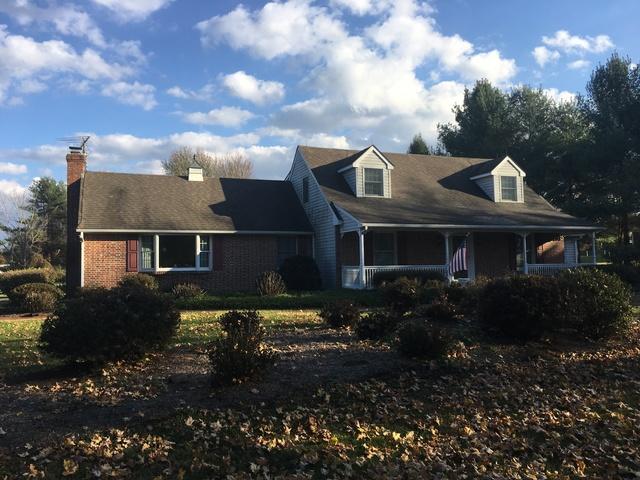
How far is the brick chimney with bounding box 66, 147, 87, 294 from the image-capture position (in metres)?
Result: 21.7

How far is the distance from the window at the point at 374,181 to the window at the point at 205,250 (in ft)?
22.0

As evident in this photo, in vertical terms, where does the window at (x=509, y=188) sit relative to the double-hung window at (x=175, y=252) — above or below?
above

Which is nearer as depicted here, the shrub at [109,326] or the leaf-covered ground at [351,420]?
the leaf-covered ground at [351,420]

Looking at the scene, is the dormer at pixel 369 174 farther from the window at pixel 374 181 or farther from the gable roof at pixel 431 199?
the gable roof at pixel 431 199

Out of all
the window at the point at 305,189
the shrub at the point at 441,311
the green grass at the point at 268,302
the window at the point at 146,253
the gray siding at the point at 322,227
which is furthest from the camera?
the window at the point at 305,189

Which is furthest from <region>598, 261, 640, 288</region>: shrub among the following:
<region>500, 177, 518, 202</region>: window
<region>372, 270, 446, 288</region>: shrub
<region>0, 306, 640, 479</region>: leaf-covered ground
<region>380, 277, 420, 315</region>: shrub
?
<region>0, 306, 640, 479</region>: leaf-covered ground

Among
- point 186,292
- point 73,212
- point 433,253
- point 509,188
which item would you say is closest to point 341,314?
point 186,292

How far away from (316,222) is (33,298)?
1108 centimetres

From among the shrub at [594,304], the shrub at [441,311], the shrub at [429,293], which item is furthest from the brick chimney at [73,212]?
the shrub at [594,304]

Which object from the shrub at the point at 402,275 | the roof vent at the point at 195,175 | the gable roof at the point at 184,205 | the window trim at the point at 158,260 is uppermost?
the roof vent at the point at 195,175

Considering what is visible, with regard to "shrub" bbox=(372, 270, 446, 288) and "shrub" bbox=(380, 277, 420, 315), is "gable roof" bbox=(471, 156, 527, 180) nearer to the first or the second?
"shrub" bbox=(372, 270, 446, 288)

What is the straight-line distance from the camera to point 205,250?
2170cm

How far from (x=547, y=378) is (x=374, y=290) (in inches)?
468

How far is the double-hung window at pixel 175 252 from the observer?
822 inches
